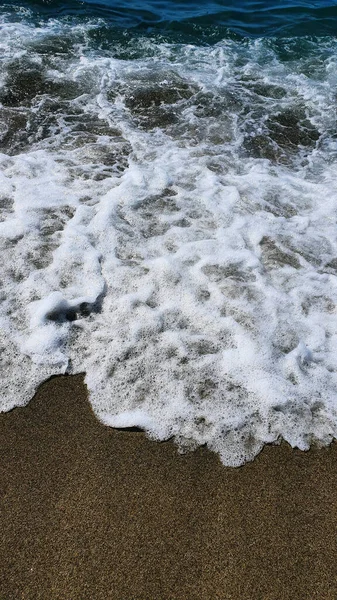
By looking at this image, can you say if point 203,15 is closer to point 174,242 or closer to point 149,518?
point 174,242

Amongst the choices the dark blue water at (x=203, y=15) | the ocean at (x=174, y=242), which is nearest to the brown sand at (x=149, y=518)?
the ocean at (x=174, y=242)

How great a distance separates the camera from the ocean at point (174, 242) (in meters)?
2.94

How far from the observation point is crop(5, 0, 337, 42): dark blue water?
992 cm

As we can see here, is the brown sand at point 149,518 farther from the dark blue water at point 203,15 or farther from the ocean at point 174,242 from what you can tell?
the dark blue water at point 203,15

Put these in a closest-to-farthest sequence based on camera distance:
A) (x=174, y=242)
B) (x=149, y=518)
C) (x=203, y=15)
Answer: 1. (x=149, y=518)
2. (x=174, y=242)
3. (x=203, y=15)

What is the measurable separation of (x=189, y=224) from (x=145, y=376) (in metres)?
1.89

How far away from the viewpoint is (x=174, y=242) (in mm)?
4129

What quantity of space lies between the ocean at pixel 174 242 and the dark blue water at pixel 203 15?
7.46 feet

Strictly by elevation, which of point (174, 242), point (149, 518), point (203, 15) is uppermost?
point (203, 15)

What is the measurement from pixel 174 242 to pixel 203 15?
902 centimetres

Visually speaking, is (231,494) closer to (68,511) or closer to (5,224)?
(68,511)

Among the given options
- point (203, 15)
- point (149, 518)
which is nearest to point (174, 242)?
point (149, 518)

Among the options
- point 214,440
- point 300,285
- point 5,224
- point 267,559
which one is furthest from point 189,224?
point 267,559

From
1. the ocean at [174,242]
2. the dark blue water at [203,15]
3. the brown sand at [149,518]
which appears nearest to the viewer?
the brown sand at [149,518]
